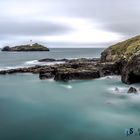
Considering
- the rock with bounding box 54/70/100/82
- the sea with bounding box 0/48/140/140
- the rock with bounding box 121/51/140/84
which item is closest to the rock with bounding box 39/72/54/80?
the rock with bounding box 54/70/100/82

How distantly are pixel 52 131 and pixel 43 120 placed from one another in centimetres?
355

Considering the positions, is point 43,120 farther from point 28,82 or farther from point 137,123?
point 28,82

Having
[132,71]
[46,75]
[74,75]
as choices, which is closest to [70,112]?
[132,71]

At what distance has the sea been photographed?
26.1m

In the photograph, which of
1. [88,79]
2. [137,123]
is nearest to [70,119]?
[137,123]

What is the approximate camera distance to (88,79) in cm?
5669

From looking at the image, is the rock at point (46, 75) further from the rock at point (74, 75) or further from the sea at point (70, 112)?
the sea at point (70, 112)

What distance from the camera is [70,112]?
109 feet

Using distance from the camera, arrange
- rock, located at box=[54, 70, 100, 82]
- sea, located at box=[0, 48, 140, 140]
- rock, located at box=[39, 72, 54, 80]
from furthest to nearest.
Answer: rock, located at box=[39, 72, 54, 80], rock, located at box=[54, 70, 100, 82], sea, located at box=[0, 48, 140, 140]

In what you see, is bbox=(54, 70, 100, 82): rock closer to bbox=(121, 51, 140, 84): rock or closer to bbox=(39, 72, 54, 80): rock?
bbox=(39, 72, 54, 80): rock

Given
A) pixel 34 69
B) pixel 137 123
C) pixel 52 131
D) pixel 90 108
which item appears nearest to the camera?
pixel 52 131

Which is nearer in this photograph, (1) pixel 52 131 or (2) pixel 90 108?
(1) pixel 52 131

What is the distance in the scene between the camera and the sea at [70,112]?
2606cm

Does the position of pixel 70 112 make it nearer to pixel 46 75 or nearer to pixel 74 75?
pixel 74 75
